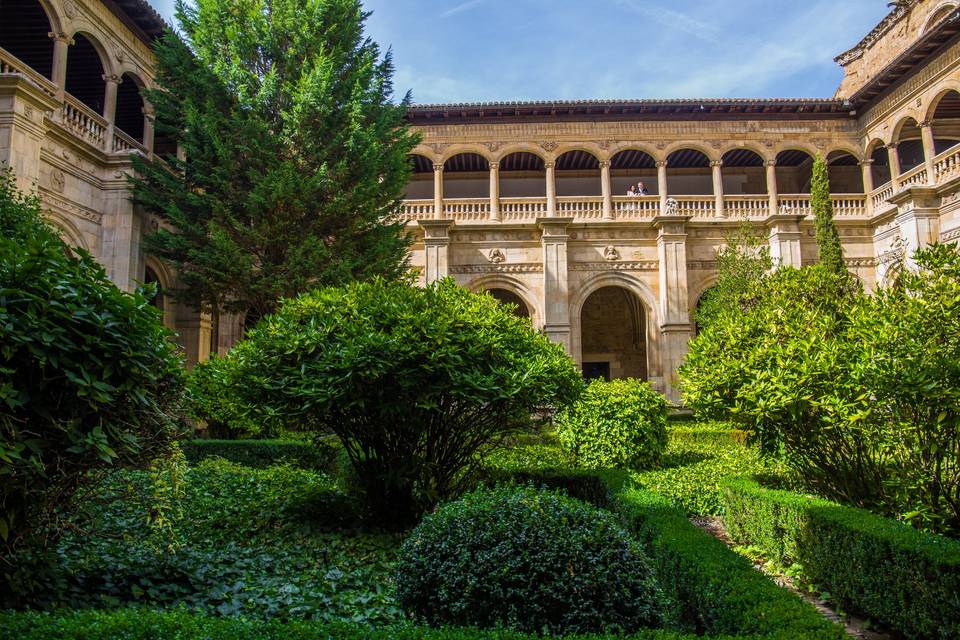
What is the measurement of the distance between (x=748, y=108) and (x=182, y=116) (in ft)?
61.7

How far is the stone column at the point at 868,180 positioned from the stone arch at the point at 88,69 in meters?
24.3

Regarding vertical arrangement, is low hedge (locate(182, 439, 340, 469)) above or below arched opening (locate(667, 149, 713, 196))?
below

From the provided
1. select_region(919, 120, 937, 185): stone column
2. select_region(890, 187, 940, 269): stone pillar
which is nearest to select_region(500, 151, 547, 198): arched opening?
select_region(890, 187, 940, 269): stone pillar

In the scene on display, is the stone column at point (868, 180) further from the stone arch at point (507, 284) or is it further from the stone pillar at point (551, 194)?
the stone arch at point (507, 284)

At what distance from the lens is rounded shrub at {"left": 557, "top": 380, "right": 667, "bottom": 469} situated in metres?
11.0

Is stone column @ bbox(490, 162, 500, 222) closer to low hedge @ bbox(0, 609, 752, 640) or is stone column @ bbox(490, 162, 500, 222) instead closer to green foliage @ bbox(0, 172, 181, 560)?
green foliage @ bbox(0, 172, 181, 560)

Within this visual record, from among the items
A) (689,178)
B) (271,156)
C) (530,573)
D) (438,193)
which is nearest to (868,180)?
(689,178)

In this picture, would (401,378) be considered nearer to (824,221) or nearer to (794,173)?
(824,221)

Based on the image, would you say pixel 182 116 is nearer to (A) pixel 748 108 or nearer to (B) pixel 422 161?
(B) pixel 422 161

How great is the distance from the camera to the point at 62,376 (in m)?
3.72

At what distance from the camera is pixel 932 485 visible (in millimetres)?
6809

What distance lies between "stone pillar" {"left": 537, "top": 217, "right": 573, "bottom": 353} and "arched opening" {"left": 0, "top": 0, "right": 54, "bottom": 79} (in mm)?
14820

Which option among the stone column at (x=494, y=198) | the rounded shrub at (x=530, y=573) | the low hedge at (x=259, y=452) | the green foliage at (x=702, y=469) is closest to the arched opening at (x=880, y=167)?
the stone column at (x=494, y=198)

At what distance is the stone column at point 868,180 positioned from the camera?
22.2 m
